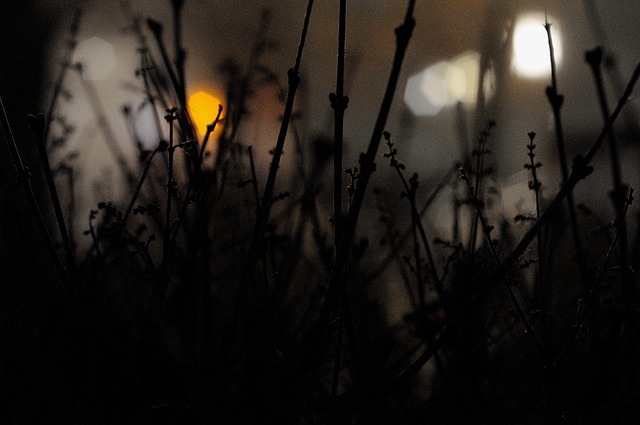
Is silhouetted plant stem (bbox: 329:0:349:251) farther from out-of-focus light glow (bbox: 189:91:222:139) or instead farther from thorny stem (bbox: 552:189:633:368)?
out-of-focus light glow (bbox: 189:91:222:139)

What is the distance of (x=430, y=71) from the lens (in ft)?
12.2

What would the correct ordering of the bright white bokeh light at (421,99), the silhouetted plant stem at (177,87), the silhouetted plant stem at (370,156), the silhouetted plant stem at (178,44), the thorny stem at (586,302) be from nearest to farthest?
the silhouetted plant stem at (370,156) → the thorny stem at (586,302) → the silhouetted plant stem at (177,87) → the silhouetted plant stem at (178,44) → the bright white bokeh light at (421,99)

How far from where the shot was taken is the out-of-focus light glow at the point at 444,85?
2516 mm

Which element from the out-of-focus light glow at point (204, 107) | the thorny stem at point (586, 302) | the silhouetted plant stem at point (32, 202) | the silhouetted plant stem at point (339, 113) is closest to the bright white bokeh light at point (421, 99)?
the out-of-focus light glow at point (204, 107)

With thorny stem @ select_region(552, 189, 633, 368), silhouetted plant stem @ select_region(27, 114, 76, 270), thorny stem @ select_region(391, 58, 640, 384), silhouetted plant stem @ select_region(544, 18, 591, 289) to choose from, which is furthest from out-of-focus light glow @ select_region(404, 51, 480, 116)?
silhouetted plant stem @ select_region(27, 114, 76, 270)

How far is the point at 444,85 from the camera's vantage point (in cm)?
312

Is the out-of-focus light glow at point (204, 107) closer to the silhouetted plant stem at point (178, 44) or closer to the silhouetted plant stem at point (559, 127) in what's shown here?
the silhouetted plant stem at point (178, 44)

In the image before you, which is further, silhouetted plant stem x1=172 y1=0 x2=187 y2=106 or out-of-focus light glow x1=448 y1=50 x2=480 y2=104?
out-of-focus light glow x1=448 y1=50 x2=480 y2=104

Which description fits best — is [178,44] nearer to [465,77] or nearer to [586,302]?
[586,302]

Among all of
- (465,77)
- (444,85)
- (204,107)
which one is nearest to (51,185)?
(204,107)

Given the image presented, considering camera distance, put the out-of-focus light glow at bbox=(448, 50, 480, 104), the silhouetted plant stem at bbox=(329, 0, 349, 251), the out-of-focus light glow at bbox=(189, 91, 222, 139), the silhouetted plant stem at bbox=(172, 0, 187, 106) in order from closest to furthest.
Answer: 1. the silhouetted plant stem at bbox=(329, 0, 349, 251)
2. the silhouetted plant stem at bbox=(172, 0, 187, 106)
3. the out-of-focus light glow at bbox=(189, 91, 222, 139)
4. the out-of-focus light glow at bbox=(448, 50, 480, 104)

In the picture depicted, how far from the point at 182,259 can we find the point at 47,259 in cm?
102

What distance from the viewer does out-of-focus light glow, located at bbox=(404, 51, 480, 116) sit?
252cm

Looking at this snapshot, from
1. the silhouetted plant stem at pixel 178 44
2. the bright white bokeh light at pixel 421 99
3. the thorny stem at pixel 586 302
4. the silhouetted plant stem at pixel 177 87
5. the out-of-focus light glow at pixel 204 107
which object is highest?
the bright white bokeh light at pixel 421 99
